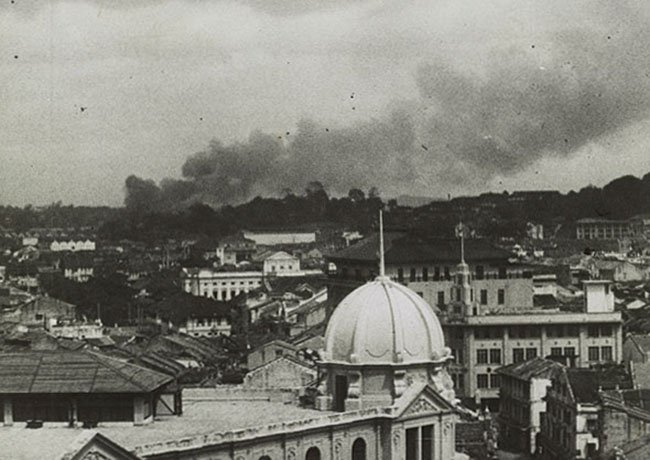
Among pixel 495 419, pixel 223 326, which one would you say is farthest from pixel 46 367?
pixel 223 326

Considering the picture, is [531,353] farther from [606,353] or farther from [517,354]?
[606,353]

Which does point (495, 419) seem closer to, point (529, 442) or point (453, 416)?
point (529, 442)

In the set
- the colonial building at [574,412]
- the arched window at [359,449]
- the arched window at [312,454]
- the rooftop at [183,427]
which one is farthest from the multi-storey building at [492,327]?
the arched window at [312,454]

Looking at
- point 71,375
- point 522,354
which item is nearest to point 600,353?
point 522,354

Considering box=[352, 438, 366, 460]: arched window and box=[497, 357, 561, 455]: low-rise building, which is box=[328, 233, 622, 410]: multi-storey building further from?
box=[352, 438, 366, 460]: arched window

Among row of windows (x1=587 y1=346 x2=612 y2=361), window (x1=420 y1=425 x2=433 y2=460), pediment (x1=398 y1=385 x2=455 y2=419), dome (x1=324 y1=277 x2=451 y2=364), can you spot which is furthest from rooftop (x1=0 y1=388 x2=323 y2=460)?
row of windows (x1=587 y1=346 x2=612 y2=361)
